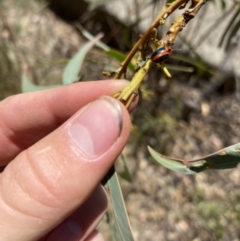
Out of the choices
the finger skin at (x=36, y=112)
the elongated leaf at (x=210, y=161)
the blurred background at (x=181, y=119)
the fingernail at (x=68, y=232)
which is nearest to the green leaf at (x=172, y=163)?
the elongated leaf at (x=210, y=161)

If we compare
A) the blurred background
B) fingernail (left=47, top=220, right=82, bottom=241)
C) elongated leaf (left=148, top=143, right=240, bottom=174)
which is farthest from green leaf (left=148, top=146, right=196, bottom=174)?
the blurred background

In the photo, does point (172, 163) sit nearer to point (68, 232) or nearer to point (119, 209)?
point (119, 209)

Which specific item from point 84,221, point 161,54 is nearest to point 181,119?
point 84,221

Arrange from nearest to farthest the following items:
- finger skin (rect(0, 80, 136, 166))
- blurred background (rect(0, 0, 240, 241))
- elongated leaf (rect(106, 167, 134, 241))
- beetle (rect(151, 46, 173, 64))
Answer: beetle (rect(151, 46, 173, 64)) < elongated leaf (rect(106, 167, 134, 241)) < finger skin (rect(0, 80, 136, 166)) < blurred background (rect(0, 0, 240, 241))

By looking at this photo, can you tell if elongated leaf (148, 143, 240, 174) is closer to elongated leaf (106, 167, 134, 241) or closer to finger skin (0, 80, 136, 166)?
elongated leaf (106, 167, 134, 241)

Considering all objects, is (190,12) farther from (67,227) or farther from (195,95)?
(195,95)

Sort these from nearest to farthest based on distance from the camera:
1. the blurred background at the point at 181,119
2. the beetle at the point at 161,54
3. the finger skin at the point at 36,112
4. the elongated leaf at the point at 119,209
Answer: the beetle at the point at 161,54, the elongated leaf at the point at 119,209, the finger skin at the point at 36,112, the blurred background at the point at 181,119

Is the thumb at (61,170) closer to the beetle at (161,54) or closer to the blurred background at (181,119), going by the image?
the beetle at (161,54)
